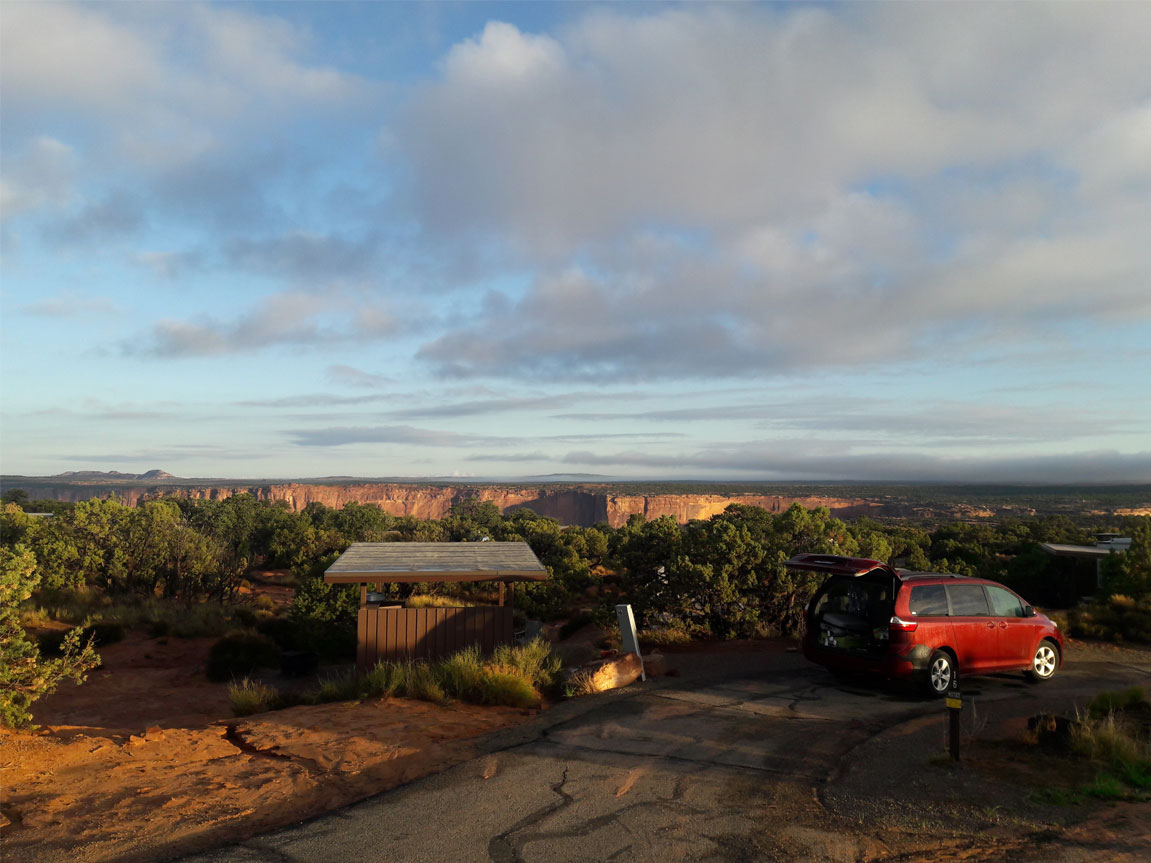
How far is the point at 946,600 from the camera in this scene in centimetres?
1045

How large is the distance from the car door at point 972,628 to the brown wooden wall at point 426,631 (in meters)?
7.53

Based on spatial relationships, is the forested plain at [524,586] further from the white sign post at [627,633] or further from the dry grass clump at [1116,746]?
the dry grass clump at [1116,746]

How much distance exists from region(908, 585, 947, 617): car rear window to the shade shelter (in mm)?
6041

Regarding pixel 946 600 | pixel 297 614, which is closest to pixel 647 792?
pixel 946 600

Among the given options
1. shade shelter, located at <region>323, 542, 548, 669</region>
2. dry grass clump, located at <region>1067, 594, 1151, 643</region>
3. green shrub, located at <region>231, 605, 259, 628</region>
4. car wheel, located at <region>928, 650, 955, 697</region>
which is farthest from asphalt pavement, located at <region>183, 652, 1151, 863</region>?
green shrub, located at <region>231, 605, 259, 628</region>

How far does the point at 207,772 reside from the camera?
24.0 feet

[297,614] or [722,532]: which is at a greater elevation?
[722,532]

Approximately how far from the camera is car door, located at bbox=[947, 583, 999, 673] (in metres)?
10.4

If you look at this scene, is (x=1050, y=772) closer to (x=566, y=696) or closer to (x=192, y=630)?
(x=566, y=696)

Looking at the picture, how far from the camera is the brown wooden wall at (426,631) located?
13.3 metres

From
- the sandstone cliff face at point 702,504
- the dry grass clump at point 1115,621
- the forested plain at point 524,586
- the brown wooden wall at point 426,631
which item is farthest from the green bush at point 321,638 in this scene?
the sandstone cliff face at point 702,504

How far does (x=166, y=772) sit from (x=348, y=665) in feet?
41.7

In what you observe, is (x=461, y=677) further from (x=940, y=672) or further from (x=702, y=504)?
(x=702, y=504)

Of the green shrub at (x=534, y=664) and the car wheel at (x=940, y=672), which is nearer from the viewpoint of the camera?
the car wheel at (x=940, y=672)
